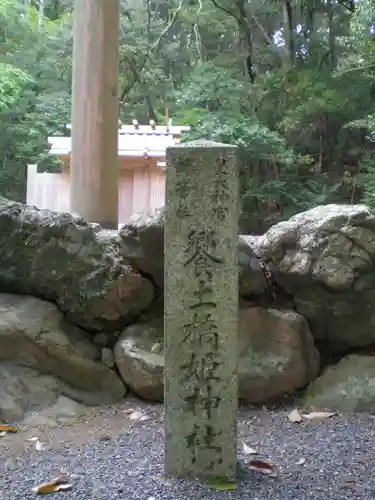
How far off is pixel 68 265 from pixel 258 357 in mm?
1230

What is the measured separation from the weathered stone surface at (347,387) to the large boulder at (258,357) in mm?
96

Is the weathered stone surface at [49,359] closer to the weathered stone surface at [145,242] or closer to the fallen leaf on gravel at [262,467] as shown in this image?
the weathered stone surface at [145,242]

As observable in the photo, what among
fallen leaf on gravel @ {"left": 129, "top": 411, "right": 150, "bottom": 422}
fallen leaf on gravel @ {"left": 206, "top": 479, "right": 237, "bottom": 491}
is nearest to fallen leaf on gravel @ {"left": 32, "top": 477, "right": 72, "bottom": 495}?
fallen leaf on gravel @ {"left": 206, "top": 479, "right": 237, "bottom": 491}

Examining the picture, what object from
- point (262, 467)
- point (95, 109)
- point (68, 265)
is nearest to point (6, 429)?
point (68, 265)

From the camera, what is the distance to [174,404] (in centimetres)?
223

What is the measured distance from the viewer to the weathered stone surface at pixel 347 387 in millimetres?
3166

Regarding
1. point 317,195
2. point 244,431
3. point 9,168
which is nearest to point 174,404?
point 244,431

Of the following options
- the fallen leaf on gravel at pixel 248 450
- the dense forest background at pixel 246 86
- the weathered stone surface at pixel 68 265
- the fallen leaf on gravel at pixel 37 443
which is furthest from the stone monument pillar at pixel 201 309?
the dense forest background at pixel 246 86

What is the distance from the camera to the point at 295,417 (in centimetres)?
309

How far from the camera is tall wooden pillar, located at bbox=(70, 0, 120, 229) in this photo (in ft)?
15.5

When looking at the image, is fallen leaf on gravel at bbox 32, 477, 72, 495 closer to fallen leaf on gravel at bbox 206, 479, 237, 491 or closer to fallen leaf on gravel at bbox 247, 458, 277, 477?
fallen leaf on gravel at bbox 206, 479, 237, 491

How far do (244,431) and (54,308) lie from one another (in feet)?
4.42

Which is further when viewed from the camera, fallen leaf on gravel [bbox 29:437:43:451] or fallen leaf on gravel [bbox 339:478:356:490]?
fallen leaf on gravel [bbox 29:437:43:451]

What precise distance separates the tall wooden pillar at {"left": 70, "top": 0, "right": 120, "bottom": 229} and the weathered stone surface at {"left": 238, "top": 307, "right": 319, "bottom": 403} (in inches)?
76.5
